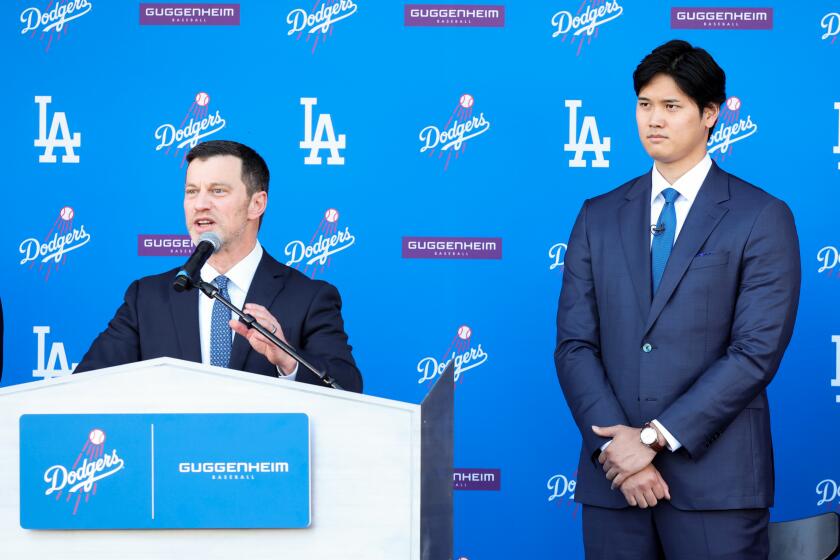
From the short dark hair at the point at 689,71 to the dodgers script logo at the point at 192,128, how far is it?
1833 millimetres

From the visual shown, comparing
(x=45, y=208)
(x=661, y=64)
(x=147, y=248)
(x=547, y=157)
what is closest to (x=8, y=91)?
(x=45, y=208)

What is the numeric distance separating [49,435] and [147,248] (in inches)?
89.7

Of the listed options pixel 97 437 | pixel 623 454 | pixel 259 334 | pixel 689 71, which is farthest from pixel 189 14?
pixel 97 437

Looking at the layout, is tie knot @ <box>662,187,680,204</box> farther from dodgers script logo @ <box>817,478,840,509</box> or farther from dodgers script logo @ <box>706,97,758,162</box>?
dodgers script logo @ <box>817,478,840,509</box>

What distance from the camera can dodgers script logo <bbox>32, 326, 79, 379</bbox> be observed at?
3.96 metres

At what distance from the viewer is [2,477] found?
5.87 ft

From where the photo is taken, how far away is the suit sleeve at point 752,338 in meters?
2.45

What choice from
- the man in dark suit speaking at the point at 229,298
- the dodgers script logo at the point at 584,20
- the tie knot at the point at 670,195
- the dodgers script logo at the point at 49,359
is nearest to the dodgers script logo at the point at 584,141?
the dodgers script logo at the point at 584,20

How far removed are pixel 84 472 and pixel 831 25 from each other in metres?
3.18

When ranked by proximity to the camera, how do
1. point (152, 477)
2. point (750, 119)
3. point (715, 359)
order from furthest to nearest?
1. point (750, 119)
2. point (715, 359)
3. point (152, 477)

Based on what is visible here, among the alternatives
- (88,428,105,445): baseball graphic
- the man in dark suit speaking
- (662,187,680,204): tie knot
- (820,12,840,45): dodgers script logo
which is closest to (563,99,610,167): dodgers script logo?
(820,12,840,45): dodgers script logo

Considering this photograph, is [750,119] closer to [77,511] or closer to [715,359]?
[715,359]

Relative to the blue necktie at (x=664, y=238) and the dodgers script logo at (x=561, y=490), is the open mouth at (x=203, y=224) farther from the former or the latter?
the dodgers script logo at (x=561, y=490)

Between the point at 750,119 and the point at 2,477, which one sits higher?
the point at 750,119
